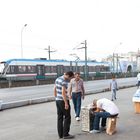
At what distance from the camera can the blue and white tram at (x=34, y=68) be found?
46312mm

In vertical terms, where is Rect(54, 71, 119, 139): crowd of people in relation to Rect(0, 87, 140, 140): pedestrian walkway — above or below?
above

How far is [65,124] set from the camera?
9367mm

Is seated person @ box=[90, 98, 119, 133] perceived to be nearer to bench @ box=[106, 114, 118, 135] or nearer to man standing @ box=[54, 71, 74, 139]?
bench @ box=[106, 114, 118, 135]

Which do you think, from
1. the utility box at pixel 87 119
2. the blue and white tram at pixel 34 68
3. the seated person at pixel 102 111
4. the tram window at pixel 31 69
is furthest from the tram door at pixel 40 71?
the seated person at pixel 102 111

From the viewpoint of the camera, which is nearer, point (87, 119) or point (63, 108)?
point (63, 108)

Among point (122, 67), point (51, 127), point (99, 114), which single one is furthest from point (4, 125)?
point (122, 67)

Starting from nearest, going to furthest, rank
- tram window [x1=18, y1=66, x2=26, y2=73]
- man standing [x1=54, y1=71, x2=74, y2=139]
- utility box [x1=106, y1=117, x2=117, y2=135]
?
Answer: 1. man standing [x1=54, y1=71, x2=74, y2=139]
2. utility box [x1=106, y1=117, x2=117, y2=135]
3. tram window [x1=18, y1=66, x2=26, y2=73]

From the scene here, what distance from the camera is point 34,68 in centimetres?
5062

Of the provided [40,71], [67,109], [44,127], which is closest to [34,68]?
[40,71]

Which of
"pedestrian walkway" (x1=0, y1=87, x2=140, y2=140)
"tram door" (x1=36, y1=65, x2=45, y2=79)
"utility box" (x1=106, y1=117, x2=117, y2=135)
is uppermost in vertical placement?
"tram door" (x1=36, y1=65, x2=45, y2=79)

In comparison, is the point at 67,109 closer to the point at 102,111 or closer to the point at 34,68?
the point at 102,111

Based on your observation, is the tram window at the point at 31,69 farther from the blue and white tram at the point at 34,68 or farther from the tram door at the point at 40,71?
the tram door at the point at 40,71

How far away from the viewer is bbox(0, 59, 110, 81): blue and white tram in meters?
46.3

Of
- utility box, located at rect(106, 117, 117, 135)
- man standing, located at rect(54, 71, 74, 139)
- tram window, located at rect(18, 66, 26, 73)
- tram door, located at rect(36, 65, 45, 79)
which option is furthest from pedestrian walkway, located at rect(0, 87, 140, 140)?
tram door, located at rect(36, 65, 45, 79)
